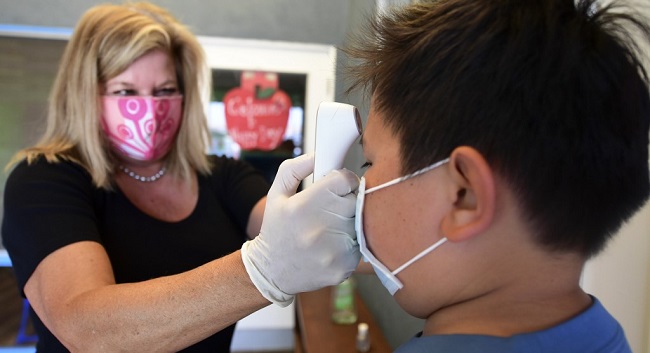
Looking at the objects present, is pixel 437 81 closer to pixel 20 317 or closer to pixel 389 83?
pixel 389 83

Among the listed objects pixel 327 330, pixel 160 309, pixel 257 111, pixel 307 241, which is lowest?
pixel 327 330

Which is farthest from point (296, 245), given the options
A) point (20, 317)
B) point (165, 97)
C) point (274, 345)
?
point (20, 317)

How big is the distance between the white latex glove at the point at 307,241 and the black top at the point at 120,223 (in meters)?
0.39

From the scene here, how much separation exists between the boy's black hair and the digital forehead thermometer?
0.13 meters

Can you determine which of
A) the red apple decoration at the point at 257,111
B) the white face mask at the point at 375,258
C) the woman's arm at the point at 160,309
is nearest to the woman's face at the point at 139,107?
the woman's arm at the point at 160,309

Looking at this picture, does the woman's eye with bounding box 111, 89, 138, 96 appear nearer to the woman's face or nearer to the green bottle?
the woman's face

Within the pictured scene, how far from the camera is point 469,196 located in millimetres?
480

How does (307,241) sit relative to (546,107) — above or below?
below

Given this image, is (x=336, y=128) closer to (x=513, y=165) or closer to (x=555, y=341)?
(x=513, y=165)

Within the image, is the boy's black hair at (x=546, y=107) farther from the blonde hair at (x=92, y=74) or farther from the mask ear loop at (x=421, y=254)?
the blonde hair at (x=92, y=74)

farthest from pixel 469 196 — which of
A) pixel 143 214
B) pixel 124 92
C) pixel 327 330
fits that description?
pixel 327 330

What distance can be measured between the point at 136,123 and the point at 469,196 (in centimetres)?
87

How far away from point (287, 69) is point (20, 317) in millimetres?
2130

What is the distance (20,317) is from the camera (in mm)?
2725
